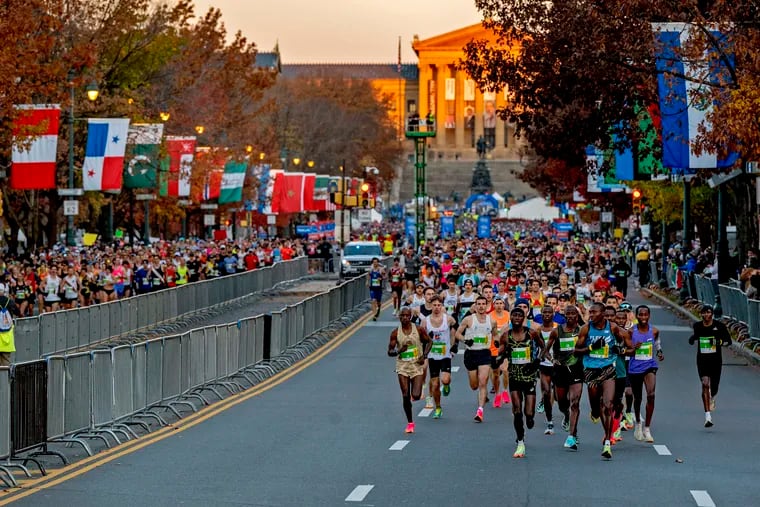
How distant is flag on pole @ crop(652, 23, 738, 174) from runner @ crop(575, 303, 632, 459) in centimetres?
1025

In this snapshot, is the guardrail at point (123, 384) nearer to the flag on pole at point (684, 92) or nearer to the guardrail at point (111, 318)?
the guardrail at point (111, 318)

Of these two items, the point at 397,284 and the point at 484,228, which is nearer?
the point at 397,284

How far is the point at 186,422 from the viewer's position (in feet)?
68.5

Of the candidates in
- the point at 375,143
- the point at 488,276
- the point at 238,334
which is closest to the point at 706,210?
the point at 488,276

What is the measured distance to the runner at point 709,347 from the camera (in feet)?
66.2

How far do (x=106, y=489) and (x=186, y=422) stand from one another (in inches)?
234

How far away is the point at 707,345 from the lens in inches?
797

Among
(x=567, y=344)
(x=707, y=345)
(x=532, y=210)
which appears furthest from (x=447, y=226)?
(x=567, y=344)

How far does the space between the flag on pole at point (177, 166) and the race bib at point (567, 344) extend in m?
39.8

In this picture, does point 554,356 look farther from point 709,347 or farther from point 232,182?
point 232,182

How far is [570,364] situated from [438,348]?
11.5 feet

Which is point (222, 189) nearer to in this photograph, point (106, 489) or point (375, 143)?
point (106, 489)

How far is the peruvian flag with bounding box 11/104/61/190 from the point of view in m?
39.1

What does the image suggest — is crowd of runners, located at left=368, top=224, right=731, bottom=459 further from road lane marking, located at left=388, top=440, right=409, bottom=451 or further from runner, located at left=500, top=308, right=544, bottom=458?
road lane marking, located at left=388, top=440, right=409, bottom=451
